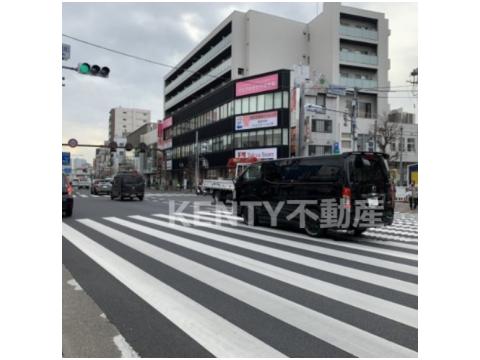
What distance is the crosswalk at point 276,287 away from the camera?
3330mm

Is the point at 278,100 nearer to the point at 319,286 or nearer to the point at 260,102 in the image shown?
the point at 260,102

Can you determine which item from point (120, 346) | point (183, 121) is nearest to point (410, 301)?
point (120, 346)

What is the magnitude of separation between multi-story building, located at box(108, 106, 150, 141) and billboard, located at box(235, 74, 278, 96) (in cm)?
9073

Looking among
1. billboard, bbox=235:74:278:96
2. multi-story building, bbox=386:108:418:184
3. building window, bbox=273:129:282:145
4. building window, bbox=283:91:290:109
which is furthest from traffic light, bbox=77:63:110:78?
multi-story building, bbox=386:108:418:184

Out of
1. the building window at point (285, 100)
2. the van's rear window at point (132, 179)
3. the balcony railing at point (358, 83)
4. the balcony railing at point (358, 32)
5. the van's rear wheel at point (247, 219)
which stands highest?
the balcony railing at point (358, 32)

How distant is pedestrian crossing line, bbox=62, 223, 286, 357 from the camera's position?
10.4ft

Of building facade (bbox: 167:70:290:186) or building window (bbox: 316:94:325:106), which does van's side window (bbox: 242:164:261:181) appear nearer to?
building facade (bbox: 167:70:290:186)

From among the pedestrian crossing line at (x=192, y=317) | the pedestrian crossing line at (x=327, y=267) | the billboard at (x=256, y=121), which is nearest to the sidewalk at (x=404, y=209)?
the pedestrian crossing line at (x=327, y=267)

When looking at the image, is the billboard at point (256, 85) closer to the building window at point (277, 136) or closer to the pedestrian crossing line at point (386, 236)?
the building window at point (277, 136)

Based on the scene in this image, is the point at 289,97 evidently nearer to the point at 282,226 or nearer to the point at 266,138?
the point at 266,138

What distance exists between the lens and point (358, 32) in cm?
4353

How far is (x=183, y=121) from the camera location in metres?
59.2

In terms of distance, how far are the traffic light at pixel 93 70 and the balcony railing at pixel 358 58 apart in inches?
1423

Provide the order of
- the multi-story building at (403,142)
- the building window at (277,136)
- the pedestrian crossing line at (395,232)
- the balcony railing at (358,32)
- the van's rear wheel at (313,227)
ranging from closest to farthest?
the van's rear wheel at (313,227) < the pedestrian crossing line at (395,232) < the building window at (277,136) < the balcony railing at (358,32) < the multi-story building at (403,142)
